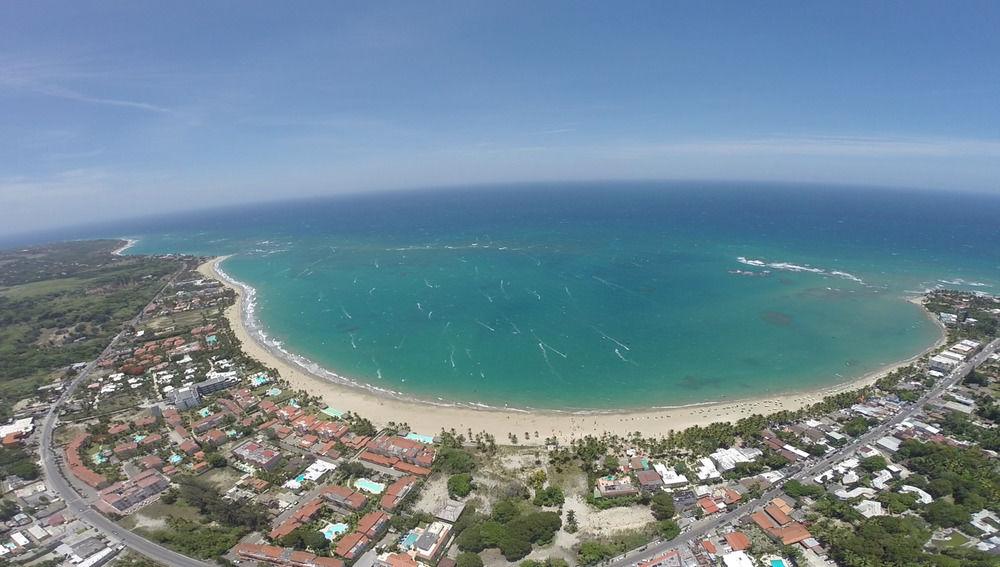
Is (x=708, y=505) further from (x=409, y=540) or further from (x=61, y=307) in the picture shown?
(x=61, y=307)


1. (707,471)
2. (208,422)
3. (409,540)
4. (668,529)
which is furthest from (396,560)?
(208,422)

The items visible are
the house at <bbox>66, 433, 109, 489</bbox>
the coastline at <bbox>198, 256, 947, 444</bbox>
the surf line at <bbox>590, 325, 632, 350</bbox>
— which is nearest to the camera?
the house at <bbox>66, 433, 109, 489</bbox>

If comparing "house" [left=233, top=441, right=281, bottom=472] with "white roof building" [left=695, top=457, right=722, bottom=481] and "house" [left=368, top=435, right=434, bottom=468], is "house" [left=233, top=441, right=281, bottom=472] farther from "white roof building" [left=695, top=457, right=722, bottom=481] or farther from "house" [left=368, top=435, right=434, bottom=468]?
"white roof building" [left=695, top=457, right=722, bottom=481]

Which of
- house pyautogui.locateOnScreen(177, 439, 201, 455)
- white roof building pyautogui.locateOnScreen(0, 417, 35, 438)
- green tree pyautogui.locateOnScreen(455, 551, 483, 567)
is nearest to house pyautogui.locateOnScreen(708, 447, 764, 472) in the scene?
green tree pyautogui.locateOnScreen(455, 551, 483, 567)

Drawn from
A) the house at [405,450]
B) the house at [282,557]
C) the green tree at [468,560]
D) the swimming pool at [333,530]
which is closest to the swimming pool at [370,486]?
the house at [405,450]

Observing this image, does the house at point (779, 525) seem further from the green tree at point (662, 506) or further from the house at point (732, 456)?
the green tree at point (662, 506)

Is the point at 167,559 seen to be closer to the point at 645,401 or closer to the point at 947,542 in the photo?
the point at 645,401
